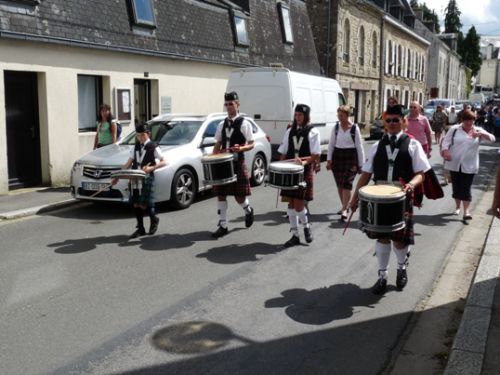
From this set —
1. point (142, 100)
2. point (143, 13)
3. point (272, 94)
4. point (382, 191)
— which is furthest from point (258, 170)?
point (382, 191)

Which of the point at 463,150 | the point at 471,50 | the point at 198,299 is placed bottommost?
the point at 198,299

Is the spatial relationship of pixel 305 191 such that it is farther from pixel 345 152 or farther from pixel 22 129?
pixel 22 129

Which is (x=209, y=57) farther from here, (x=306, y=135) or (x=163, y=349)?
(x=163, y=349)

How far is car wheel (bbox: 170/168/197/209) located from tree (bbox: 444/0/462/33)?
3387 inches

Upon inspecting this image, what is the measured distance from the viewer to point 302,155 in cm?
749

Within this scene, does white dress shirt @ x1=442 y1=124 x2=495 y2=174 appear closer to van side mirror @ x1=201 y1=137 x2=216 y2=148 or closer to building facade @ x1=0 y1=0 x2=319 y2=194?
van side mirror @ x1=201 y1=137 x2=216 y2=148

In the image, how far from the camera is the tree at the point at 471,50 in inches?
3474

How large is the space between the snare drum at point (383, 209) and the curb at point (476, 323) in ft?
3.22

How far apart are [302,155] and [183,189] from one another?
10.1 ft

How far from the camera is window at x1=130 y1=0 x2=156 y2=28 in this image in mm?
14836

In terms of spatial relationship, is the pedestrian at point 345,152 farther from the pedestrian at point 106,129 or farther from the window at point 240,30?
the window at point 240,30

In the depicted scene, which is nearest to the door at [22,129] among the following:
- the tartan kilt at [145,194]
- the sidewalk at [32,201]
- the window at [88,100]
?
the sidewalk at [32,201]

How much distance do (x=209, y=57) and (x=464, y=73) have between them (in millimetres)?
71897

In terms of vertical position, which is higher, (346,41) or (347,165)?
(346,41)
